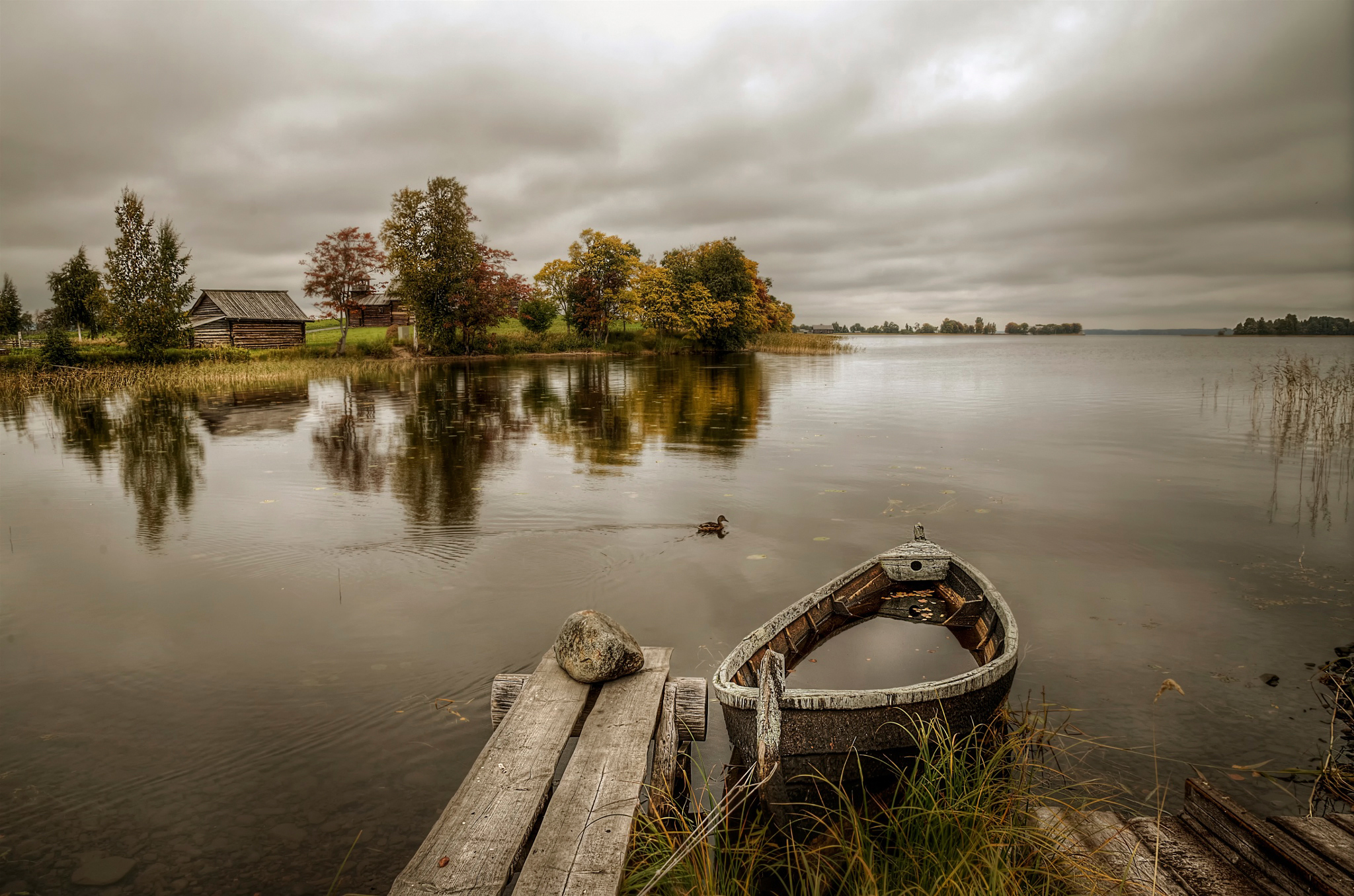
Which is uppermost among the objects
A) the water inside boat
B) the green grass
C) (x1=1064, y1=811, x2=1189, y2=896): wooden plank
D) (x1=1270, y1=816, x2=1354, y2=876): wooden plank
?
the green grass

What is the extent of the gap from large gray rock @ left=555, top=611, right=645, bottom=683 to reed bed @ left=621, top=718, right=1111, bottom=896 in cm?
108

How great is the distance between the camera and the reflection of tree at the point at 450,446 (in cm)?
1088

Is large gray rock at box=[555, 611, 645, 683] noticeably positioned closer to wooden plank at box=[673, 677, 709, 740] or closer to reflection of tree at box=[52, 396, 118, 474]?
wooden plank at box=[673, 677, 709, 740]

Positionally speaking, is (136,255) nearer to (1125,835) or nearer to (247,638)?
(247,638)

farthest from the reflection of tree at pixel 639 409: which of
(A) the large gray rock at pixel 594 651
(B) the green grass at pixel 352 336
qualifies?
(B) the green grass at pixel 352 336

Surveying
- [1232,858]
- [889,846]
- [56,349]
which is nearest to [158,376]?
[56,349]

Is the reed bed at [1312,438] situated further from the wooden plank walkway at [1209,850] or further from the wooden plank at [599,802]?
the wooden plank at [599,802]

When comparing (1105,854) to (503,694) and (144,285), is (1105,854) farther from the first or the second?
(144,285)

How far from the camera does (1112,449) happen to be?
53.8ft

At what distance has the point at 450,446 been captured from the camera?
15.9 m

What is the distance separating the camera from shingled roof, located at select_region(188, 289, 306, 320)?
54156 millimetres

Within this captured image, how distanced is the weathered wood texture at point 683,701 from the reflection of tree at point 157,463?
702cm

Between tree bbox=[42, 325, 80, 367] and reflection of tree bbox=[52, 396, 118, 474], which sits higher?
tree bbox=[42, 325, 80, 367]

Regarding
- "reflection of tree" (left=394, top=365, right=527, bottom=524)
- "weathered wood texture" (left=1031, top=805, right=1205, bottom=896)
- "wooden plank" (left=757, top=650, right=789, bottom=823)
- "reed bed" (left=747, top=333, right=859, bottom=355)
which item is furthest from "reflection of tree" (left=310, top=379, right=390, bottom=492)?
"reed bed" (left=747, top=333, right=859, bottom=355)
